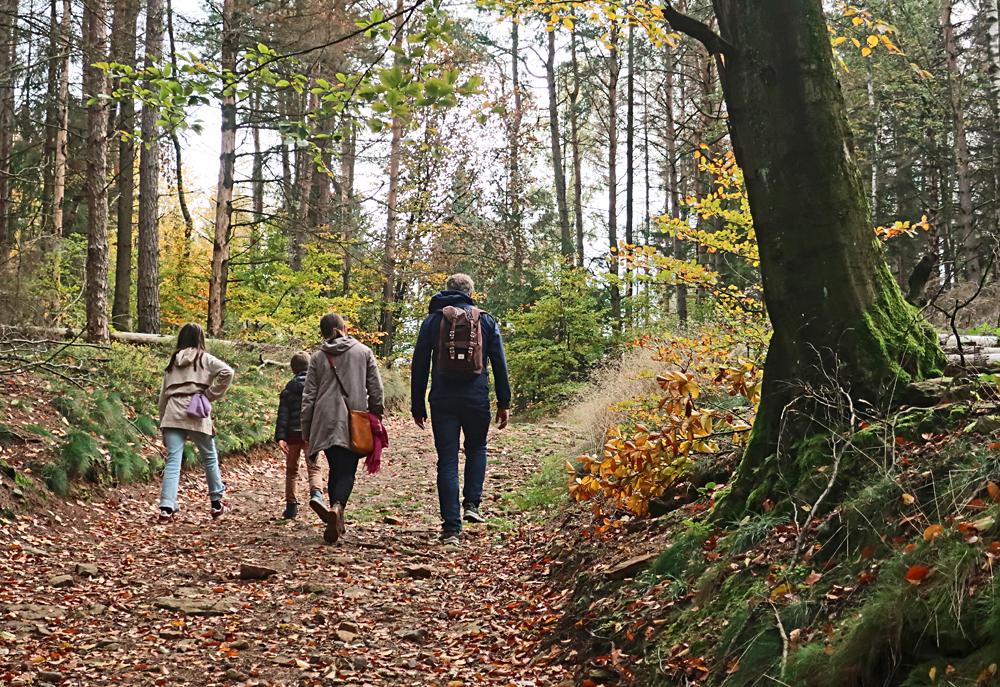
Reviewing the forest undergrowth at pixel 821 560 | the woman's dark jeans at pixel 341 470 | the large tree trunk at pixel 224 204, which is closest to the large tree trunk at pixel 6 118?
the large tree trunk at pixel 224 204

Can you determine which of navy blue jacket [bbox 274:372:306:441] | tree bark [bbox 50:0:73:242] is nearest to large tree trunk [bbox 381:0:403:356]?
tree bark [bbox 50:0:73:242]

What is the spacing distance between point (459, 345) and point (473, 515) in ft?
5.79

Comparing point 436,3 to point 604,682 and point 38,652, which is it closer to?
point 604,682

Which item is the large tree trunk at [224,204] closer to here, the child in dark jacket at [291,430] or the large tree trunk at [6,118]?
the large tree trunk at [6,118]

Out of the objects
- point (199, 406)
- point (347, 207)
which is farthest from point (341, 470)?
point (347, 207)

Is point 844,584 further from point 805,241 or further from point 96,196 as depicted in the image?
point 96,196

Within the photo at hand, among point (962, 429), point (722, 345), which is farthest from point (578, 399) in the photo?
point (962, 429)

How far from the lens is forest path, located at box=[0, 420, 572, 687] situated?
175 inches

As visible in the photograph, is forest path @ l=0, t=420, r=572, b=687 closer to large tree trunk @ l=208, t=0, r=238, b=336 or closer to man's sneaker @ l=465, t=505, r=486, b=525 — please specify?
man's sneaker @ l=465, t=505, r=486, b=525

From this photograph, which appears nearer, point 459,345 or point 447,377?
point 459,345

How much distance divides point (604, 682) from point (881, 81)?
82.4ft

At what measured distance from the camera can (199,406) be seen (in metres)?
8.22

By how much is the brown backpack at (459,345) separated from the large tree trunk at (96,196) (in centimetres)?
731

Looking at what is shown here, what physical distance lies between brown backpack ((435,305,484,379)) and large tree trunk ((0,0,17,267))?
8.05 meters
